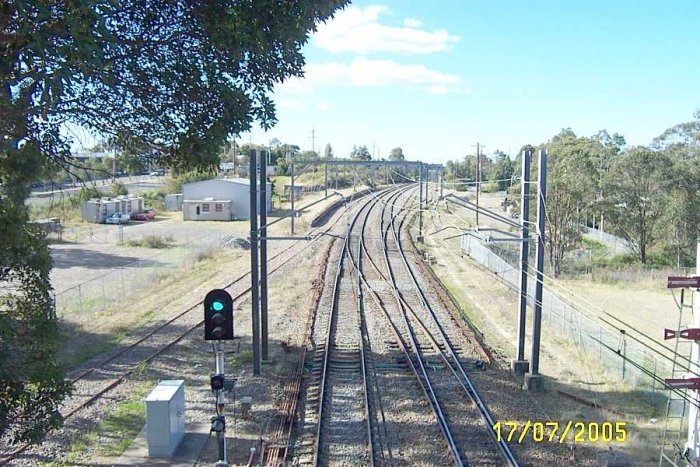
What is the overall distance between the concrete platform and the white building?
4258 centimetres

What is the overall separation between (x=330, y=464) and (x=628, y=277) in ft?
89.7

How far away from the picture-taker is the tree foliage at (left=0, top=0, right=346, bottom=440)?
21.0ft

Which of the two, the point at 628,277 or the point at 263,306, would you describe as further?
the point at 628,277

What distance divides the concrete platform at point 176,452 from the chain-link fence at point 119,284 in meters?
9.61

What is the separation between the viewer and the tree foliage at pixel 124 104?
6.41 meters

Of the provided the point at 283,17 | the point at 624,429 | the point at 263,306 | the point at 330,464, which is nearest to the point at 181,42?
the point at 283,17

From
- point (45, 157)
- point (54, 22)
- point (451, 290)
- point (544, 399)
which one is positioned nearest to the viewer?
point (54, 22)

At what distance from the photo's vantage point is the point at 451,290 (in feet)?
78.2

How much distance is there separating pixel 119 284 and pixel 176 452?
14.8 meters

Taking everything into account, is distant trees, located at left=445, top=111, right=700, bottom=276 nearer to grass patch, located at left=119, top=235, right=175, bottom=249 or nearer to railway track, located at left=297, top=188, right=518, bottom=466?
railway track, located at left=297, top=188, right=518, bottom=466

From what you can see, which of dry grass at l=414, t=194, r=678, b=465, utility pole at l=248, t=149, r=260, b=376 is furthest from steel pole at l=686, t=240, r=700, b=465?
utility pole at l=248, t=149, r=260, b=376

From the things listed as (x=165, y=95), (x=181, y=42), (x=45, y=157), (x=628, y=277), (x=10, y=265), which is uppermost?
(x=181, y=42)

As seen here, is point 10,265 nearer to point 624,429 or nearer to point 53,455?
point 53,455

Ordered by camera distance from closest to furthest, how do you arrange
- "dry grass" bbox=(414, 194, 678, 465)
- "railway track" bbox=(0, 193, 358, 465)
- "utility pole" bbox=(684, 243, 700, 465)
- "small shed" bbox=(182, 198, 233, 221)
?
"utility pole" bbox=(684, 243, 700, 465)
"dry grass" bbox=(414, 194, 678, 465)
"railway track" bbox=(0, 193, 358, 465)
"small shed" bbox=(182, 198, 233, 221)
